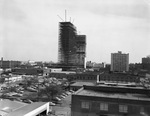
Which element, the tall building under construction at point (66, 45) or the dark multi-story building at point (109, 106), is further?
the tall building under construction at point (66, 45)

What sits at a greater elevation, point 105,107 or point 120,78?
point 105,107

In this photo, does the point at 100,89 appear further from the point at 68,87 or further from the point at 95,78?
the point at 95,78

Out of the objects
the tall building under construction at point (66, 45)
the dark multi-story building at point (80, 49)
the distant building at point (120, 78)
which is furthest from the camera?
the dark multi-story building at point (80, 49)

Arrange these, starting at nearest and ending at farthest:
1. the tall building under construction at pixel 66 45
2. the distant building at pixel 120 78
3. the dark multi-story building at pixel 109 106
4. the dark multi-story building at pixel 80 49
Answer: the dark multi-story building at pixel 109 106, the distant building at pixel 120 78, the tall building under construction at pixel 66 45, the dark multi-story building at pixel 80 49

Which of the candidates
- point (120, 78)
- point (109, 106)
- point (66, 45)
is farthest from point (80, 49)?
point (109, 106)

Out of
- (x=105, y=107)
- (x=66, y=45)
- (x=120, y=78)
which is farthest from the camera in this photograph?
(x=66, y=45)

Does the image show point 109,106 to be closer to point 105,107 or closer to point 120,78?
point 105,107

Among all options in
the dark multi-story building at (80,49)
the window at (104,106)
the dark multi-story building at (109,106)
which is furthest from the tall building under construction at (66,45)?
the window at (104,106)

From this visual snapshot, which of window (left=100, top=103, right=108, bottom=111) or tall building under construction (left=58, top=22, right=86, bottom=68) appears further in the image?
tall building under construction (left=58, top=22, right=86, bottom=68)

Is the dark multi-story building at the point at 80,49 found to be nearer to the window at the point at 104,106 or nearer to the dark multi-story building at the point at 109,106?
the dark multi-story building at the point at 109,106

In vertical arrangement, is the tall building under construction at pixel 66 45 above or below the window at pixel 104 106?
above

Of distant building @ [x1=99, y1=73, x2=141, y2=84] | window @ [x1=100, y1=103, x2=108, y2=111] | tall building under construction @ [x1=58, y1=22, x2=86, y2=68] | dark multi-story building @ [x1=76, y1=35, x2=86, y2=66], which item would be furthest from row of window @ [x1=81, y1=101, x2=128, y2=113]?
dark multi-story building @ [x1=76, y1=35, x2=86, y2=66]

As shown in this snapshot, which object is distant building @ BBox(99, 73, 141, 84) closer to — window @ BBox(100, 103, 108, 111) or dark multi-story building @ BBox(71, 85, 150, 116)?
dark multi-story building @ BBox(71, 85, 150, 116)

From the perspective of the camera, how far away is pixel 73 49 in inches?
814
